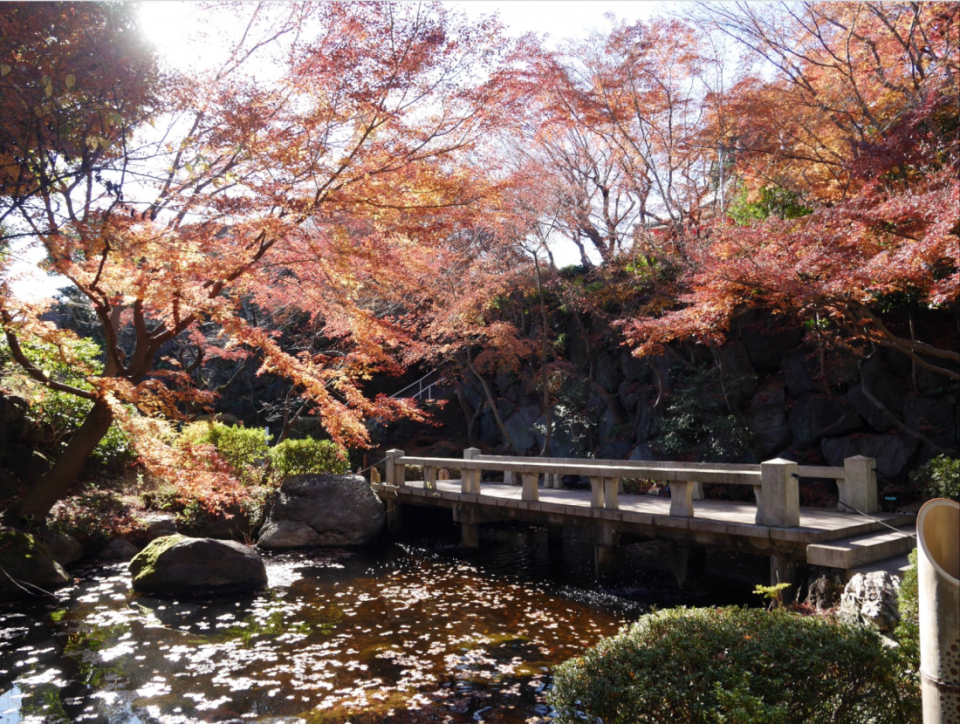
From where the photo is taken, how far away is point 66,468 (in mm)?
9680

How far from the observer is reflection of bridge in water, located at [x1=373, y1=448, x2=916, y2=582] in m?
7.76

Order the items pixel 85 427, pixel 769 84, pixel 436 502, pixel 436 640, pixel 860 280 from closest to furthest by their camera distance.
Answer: pixel 436 640 < pixel 860 280 < pixel 85 427 < pixel 769 84 < pixel 436 502

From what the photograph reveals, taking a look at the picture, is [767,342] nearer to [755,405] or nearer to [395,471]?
[755,405]

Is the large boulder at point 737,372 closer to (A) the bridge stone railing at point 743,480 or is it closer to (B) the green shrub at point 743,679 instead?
(A) the bridge stone railing at point 743,480

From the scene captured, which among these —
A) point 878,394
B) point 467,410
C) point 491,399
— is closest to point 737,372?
point 878,394

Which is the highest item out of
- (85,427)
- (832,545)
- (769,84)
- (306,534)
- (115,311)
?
(769,84)

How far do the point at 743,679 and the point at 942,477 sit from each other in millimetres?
8828

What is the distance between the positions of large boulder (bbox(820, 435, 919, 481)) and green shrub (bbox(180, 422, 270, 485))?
12.8m

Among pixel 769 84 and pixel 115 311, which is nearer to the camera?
pixel 115 311

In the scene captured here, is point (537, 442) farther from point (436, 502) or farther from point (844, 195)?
point (844, 195)

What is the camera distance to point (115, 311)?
9.89 metres

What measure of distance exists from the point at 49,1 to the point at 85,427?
651 centimetres

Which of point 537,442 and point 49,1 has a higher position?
point 49,1

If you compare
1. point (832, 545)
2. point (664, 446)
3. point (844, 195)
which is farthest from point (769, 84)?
point (832, 545)
